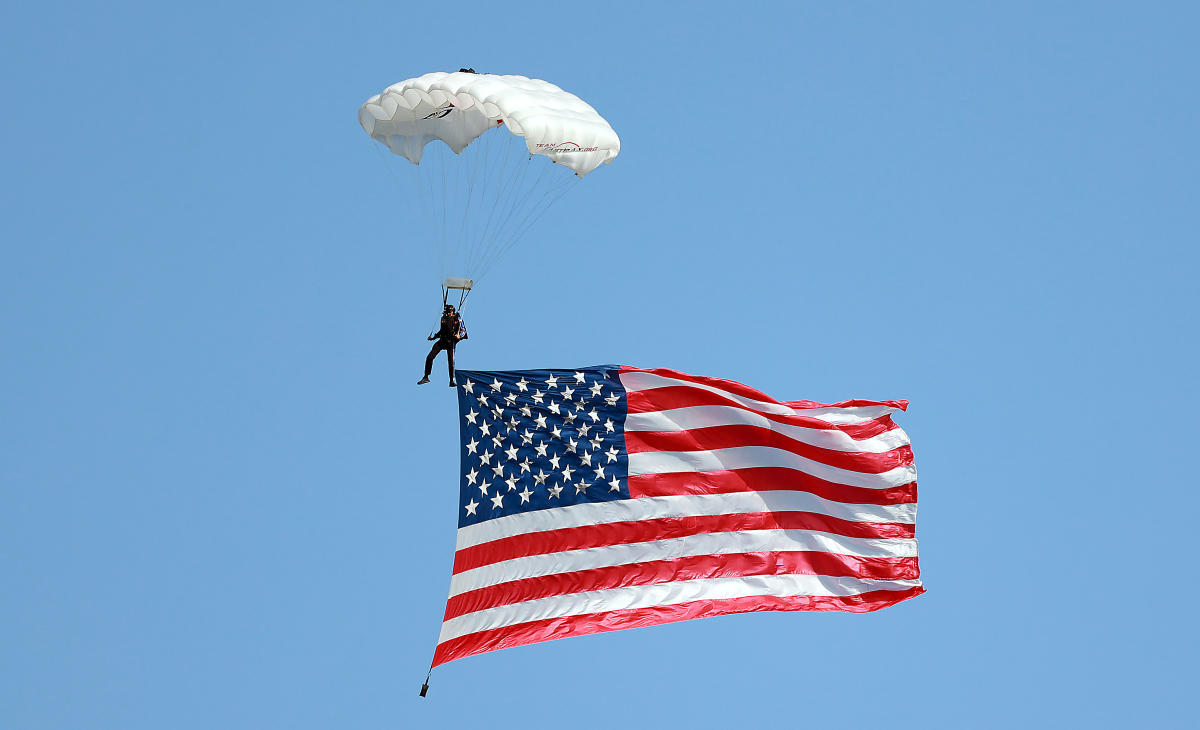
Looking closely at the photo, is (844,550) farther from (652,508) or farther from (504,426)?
(504,426)

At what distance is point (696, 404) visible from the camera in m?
30.2

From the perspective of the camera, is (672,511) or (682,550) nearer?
(682,550)

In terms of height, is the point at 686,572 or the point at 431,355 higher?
the point at 431,355

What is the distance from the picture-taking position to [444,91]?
28.2 m

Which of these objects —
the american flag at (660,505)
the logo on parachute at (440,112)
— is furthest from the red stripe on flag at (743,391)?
the logo on parachute at (440,112)

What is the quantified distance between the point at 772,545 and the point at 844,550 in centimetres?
114

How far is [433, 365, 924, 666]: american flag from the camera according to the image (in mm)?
28672

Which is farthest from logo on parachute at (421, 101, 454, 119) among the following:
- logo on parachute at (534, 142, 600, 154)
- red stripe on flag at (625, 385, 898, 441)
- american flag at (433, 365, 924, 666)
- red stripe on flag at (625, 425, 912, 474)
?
red stripe on flag at (625, 425, 912, 474)

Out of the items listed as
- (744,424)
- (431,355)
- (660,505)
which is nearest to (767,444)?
(744,424)

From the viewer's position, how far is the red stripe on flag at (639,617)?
28.1 m

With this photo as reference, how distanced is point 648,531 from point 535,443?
2121mm

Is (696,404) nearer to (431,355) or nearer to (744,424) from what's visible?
(744,424)

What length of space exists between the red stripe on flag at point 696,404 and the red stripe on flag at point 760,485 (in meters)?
0.77

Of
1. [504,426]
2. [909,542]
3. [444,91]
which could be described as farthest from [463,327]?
[909,542]
